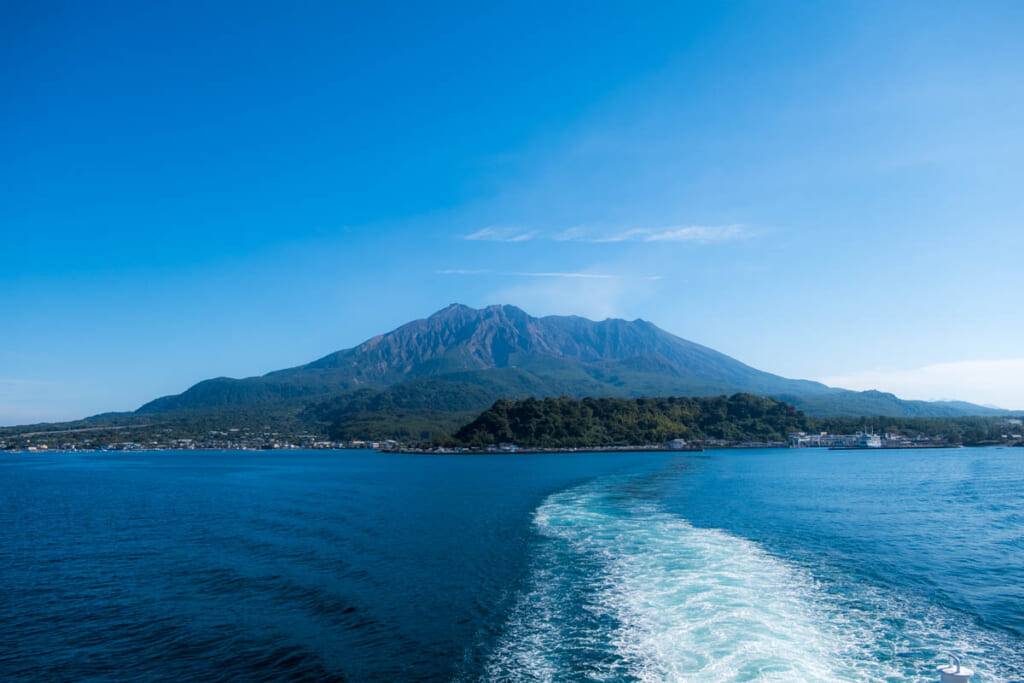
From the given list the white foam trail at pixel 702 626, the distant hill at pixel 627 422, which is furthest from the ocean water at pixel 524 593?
the distant hill at pixel 627 422

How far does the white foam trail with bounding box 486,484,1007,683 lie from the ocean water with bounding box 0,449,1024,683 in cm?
6

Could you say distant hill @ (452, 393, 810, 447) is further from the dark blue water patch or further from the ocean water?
the ocean water

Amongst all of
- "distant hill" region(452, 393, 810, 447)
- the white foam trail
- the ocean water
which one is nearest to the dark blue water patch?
the ocean water

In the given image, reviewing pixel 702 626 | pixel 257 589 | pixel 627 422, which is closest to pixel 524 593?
pixel 702 626

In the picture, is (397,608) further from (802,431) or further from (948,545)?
(802,431)

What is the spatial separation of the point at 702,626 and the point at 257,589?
36.7ft

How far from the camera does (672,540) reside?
2044cm

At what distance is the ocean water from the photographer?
1038cm

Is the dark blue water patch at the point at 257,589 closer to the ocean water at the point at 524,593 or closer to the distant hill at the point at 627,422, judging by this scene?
the ocean water at the point at 524,593

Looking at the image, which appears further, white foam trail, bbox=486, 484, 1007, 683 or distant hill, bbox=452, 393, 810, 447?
distant hill, bbox=452, 393, 810, 447

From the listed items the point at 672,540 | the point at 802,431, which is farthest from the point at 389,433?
the point at 672,540

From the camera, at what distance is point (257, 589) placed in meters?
15.6

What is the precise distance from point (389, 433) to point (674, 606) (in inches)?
5700

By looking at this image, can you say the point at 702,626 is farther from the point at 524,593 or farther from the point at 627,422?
the point at 627,422
